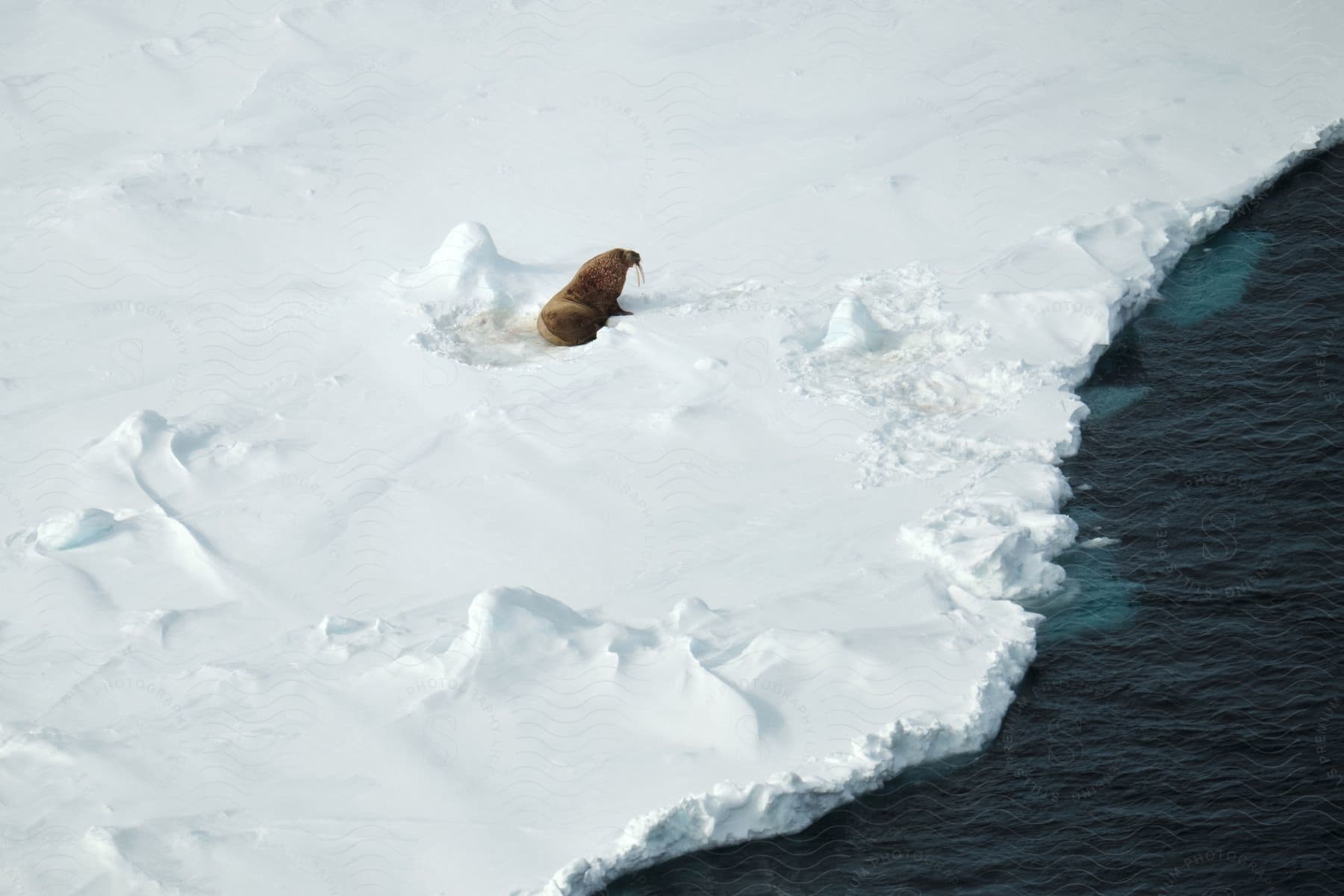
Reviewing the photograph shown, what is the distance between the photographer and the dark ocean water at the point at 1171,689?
917cm

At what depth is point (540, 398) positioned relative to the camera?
14008 mm

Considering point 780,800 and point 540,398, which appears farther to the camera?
point 540,398

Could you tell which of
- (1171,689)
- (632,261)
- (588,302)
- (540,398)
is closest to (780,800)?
(1171,689)

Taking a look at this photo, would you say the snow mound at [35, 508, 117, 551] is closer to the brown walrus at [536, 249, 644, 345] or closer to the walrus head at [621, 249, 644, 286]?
the brown walrus at [536, 249, 644, 345]

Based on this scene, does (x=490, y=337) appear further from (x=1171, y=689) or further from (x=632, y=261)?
(x=1171, y=689)

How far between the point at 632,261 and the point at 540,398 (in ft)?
6.88

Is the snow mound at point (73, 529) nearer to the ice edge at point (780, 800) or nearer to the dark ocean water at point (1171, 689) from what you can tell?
the ice edge at point (780, 800)

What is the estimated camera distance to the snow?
33.7ft

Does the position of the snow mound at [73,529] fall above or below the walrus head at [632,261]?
below

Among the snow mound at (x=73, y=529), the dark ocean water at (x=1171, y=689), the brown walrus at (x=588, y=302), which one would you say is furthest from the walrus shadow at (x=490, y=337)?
the dark ocean water at (x=1171, y=689)

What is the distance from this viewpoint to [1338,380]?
13.3 metres

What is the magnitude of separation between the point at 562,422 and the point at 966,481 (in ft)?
12.7

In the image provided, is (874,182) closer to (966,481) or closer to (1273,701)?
(966,481)

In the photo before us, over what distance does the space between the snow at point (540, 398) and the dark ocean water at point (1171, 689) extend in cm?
37
